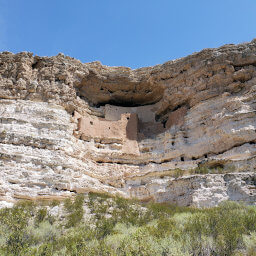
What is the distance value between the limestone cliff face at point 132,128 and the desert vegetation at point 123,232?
187 centimetres

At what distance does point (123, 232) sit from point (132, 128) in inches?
444

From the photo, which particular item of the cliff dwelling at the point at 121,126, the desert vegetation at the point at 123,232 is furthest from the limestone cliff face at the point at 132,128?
the desert vegetation at the point at 123,232

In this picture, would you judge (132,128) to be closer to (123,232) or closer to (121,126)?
(121,126)

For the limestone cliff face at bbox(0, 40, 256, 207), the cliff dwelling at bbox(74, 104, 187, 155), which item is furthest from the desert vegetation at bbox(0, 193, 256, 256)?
the cliff dwelling at bbox(74, 104, 187, 155)

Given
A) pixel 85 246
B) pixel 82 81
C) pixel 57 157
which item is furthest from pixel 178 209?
pixel 82 81

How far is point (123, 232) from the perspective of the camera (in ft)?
27.9

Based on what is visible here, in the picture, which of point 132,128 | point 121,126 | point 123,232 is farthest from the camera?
point 132,128

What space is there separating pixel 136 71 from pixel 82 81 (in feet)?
13.1

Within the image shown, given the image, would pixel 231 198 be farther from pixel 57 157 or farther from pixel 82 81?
pixel 82 81

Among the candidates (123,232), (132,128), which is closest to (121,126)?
(132,128)

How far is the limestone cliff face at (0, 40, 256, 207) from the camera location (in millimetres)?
13281

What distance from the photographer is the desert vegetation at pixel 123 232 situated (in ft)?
21.0

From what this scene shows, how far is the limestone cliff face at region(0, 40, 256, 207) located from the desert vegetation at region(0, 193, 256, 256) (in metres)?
1.87

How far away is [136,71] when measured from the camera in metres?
22.1
